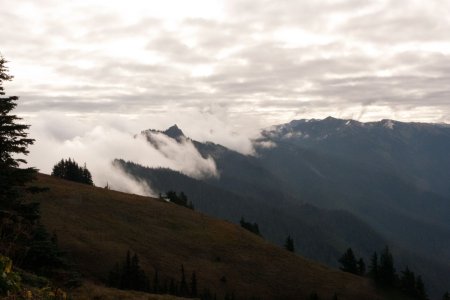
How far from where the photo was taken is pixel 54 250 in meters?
22.7

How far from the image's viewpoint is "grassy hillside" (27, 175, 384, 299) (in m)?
66.8

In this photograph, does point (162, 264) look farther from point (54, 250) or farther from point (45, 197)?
point (54, 250)

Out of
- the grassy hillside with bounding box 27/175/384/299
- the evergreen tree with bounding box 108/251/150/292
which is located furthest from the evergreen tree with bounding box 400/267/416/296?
the evergreen tree with bounding box 108/251/150/292

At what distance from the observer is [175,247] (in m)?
78.4

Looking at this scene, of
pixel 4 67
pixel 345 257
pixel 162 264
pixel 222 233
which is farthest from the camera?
pixel 345 257

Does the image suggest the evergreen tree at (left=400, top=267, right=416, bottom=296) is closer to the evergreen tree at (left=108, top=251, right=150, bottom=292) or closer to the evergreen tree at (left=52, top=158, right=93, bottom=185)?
the evergreen tree at (left=108, top=251, right=150, bottom=292)

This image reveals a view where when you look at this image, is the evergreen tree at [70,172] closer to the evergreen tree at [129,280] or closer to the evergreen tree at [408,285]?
the evergreen tree at [129,280]

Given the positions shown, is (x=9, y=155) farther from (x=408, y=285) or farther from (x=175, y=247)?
(x=408, y=285)

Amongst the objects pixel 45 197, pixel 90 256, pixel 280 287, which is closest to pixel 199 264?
pixel 280 287

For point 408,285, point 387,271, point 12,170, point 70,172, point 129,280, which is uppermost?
point 70,172

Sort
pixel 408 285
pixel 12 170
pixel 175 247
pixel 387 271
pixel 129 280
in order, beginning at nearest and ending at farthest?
pixel 12 170
pixel 129 280
pixel 175 247
pixel 387 271
pixel 408 285

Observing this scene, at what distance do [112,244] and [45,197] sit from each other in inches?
780

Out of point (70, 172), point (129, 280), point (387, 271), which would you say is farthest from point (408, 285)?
point (70, 172)

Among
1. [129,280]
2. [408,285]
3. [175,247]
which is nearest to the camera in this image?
[129,280]
